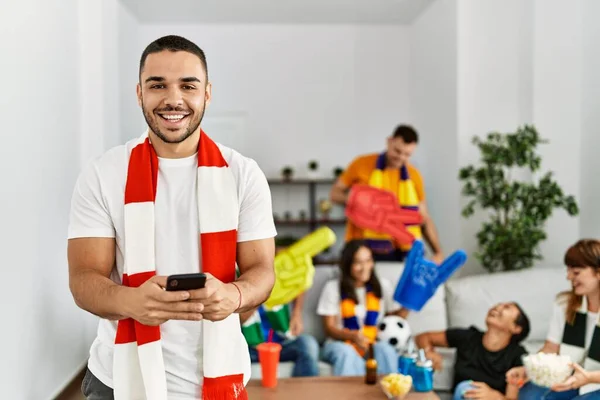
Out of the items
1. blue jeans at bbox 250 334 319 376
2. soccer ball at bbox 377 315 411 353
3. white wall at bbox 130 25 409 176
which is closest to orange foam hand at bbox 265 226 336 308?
blue jeans at bbox 250 334 319 376

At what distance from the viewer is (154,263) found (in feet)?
4.33

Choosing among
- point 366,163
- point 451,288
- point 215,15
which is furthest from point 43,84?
point 215,15

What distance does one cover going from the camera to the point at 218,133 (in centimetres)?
673

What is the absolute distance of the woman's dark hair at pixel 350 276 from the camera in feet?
11.5

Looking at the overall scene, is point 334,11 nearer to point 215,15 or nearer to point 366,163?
point 215,15

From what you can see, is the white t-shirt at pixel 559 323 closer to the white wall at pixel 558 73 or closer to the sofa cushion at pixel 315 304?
the sofa cushion at pixel 315 304

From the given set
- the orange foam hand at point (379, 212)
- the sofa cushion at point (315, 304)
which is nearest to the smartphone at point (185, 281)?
the sofa cushion at point (315, 304)

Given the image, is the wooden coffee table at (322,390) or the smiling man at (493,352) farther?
the smiling man at (493,352)

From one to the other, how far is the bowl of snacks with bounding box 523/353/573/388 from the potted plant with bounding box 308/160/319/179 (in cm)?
434

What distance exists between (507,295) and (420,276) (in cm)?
78

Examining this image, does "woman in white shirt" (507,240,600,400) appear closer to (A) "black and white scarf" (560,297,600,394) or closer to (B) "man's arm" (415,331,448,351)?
(A) "black and white scarf" (560,297,600,394)

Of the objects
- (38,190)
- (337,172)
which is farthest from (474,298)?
(337,172)

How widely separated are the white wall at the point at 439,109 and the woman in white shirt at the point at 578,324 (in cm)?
225

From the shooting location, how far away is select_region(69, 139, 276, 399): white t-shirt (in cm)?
133
